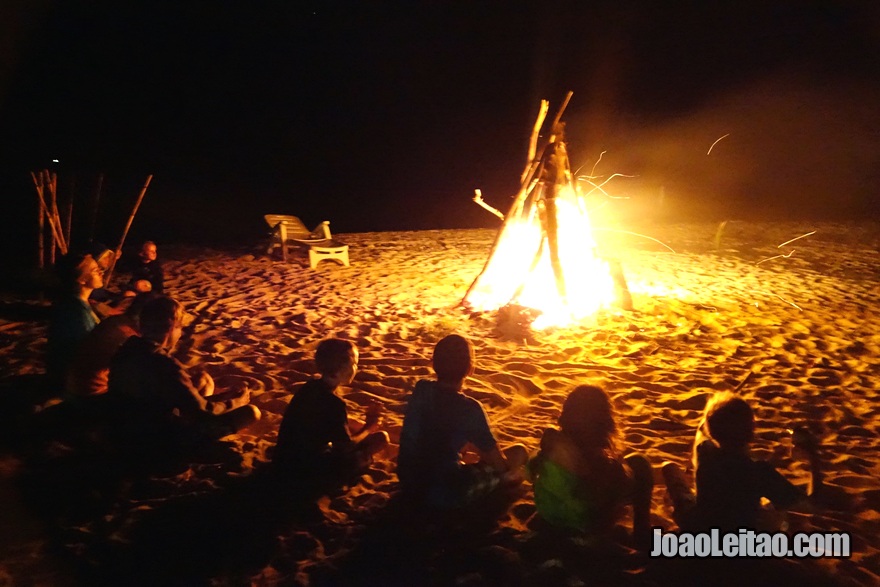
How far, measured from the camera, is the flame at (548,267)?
25.1 feet

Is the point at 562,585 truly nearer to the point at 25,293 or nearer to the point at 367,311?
the point at 367,311

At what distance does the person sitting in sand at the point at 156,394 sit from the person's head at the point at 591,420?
2359mm

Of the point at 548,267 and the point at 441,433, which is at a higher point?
the point at 548,267

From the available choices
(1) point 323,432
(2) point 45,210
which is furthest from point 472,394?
(2) point 45,210

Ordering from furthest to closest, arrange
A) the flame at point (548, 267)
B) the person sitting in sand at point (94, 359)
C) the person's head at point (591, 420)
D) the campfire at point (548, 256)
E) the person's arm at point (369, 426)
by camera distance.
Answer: the flame at point (548, 267) → the campfire at point (548, 256) → the person sitting in sand at point (94, 359) → the person's arm at point (369, 426) → the person's head at point (591, 420)

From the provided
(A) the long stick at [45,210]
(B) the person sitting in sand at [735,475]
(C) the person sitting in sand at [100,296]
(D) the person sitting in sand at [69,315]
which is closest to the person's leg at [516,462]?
(B) the person sitting in sand at [735,475]

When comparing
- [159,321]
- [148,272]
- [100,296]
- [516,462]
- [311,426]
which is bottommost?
[516,462]

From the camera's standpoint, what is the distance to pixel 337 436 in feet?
11.8

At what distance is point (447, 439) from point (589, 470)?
77 centimetres

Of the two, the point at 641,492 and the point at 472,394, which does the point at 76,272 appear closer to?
the point at 472,394

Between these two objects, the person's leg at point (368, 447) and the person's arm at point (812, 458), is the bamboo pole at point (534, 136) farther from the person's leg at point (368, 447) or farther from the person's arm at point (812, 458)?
the person's arm at point (812, 458)

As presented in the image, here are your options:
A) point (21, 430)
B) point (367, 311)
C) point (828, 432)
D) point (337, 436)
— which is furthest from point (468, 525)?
point (367, 311)

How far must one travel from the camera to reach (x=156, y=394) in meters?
3.66

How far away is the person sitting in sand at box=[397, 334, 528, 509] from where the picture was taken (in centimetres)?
323
